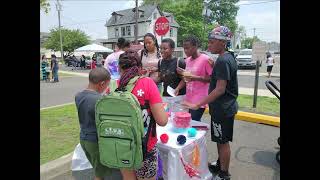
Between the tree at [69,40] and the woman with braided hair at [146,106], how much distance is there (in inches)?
2205

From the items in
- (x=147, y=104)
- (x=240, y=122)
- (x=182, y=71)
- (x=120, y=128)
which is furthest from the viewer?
(x=240, y=122)

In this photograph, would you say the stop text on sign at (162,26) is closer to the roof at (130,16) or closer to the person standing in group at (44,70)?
the person standing in group at (44,70)

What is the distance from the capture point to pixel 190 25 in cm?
5191

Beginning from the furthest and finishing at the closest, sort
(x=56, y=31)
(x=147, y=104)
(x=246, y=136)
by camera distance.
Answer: (x=56, y=31) → (x=246, y=136) → (x=147, y=104)

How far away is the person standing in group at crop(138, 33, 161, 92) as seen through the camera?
4520 mm

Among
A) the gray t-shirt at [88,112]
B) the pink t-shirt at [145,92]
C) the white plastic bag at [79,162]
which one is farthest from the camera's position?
the white plastic bag at [79,162]

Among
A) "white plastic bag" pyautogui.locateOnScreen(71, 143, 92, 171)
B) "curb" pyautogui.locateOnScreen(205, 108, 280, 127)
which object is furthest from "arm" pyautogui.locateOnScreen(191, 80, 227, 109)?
"curb" pyautogui.locateOnScreen(205, 108, 280, 127)

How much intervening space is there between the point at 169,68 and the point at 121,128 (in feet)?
6.94

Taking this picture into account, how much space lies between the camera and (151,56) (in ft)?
15.2

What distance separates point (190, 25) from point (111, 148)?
51144 millimetres

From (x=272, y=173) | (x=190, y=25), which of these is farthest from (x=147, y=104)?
(x=190, y=25)

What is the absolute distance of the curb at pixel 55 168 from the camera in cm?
385

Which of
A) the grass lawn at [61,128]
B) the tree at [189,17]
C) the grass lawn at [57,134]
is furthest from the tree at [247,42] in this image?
the grass lawn at [57,134]
